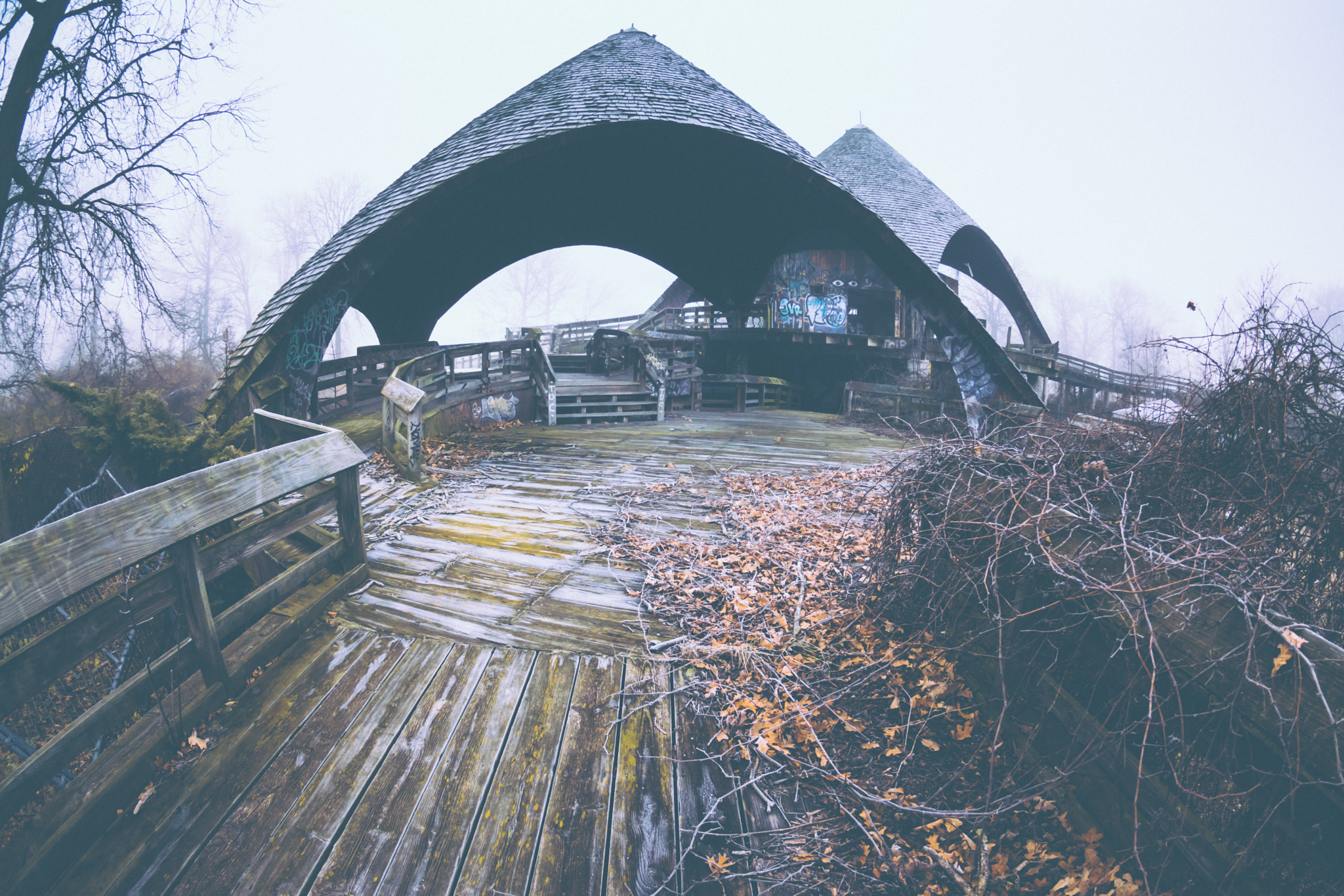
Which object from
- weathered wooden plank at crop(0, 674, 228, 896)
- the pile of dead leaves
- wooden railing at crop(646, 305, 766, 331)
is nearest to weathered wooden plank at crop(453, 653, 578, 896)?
the pile of dead leaves

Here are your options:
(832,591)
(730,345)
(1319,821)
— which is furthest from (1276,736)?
(730,345)

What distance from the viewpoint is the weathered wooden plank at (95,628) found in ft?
6.64

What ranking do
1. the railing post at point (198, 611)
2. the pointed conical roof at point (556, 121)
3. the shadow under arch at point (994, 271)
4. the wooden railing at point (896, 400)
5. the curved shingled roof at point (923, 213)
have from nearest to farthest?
the railing post at point (198, 611) → the pointed conical roof at point (556, 121) → the wooden railing at point (896, 400) → the curved shingled roof at point (923, 213) → the shadow under arch at point (994, 271)

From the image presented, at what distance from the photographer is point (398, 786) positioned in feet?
8.24

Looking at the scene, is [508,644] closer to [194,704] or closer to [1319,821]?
[194,704]

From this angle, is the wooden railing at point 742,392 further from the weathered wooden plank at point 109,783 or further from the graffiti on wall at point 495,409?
the weathered wooden plank at point 109,783

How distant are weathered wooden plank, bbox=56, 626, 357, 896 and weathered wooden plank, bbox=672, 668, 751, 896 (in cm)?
199

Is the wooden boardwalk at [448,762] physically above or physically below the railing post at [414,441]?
below

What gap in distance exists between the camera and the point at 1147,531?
2209mm

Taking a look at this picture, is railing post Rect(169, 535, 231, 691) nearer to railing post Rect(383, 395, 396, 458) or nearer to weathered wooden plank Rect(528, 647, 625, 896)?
weathered wooden plank Rect(528, 647, 625, 896)

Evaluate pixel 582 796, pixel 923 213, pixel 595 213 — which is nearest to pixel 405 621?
pixel 582 796

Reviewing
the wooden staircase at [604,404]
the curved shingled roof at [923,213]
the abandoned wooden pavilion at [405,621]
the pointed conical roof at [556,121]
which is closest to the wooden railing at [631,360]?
the wooden staircase at [604,404]

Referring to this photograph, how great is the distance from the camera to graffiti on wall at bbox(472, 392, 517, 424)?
11930 mm

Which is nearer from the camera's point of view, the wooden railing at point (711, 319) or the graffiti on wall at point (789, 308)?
the wooden railing at point (711, 319)
